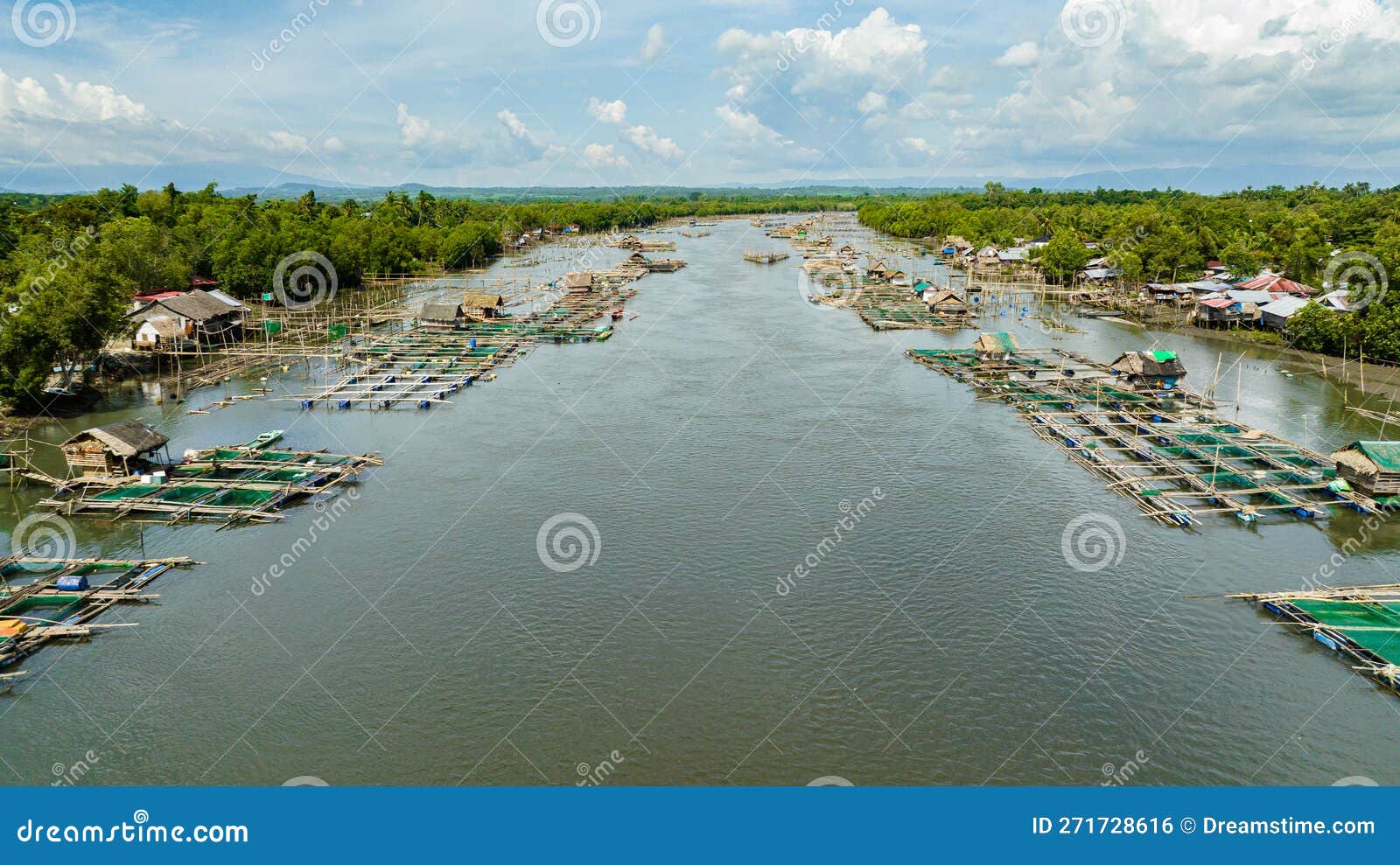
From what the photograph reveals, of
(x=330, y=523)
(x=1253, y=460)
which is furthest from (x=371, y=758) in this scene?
(x=1253, y=460)

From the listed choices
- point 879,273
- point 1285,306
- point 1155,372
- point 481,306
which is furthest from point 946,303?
point 481,306

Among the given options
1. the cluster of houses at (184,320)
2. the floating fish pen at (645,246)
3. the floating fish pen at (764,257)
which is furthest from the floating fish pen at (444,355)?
the floating fish pen at (645,246)

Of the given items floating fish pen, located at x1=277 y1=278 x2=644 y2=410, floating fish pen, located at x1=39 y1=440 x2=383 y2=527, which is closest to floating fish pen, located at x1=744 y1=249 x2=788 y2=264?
floating fish pen, located at x1=277 y1=278 x2=644 y2=410

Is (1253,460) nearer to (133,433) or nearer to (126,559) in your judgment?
(126,559)

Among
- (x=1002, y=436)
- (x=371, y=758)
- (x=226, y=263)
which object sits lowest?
(x=371, y=758)

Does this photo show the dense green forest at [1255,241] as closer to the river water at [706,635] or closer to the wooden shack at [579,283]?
the river water at [706,635]
